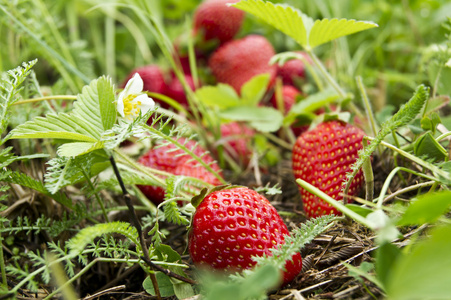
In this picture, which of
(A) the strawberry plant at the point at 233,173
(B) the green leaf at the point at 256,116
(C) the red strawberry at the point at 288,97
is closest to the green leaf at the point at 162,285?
(A) the strawberry plant at the point at 233,173

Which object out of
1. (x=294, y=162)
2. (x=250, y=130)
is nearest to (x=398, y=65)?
(x=250, y=130)

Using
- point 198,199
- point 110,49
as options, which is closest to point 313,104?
point 198,199

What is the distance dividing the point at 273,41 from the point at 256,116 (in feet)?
2.06

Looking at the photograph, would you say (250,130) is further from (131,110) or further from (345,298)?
(345,298)

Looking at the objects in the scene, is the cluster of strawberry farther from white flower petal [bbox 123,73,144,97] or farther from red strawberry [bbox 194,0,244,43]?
white flower petal [bbox 123,73,144,97]

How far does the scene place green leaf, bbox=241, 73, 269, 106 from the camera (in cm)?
109

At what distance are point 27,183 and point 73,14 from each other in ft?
3.68

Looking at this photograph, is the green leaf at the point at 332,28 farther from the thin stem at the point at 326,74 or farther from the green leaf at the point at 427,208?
the green leaf at the point at 427,208

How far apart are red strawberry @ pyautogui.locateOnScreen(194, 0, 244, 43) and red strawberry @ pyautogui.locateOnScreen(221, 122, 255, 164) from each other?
1.22 feet

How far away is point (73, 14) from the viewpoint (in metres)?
1.56

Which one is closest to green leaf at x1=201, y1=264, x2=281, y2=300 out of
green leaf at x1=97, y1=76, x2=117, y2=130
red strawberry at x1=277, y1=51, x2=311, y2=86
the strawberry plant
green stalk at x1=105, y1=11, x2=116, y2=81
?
the strawberry plant

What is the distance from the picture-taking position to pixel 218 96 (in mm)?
1103

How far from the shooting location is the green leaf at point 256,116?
1.04 m

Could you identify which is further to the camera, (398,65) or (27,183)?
(398,65)
